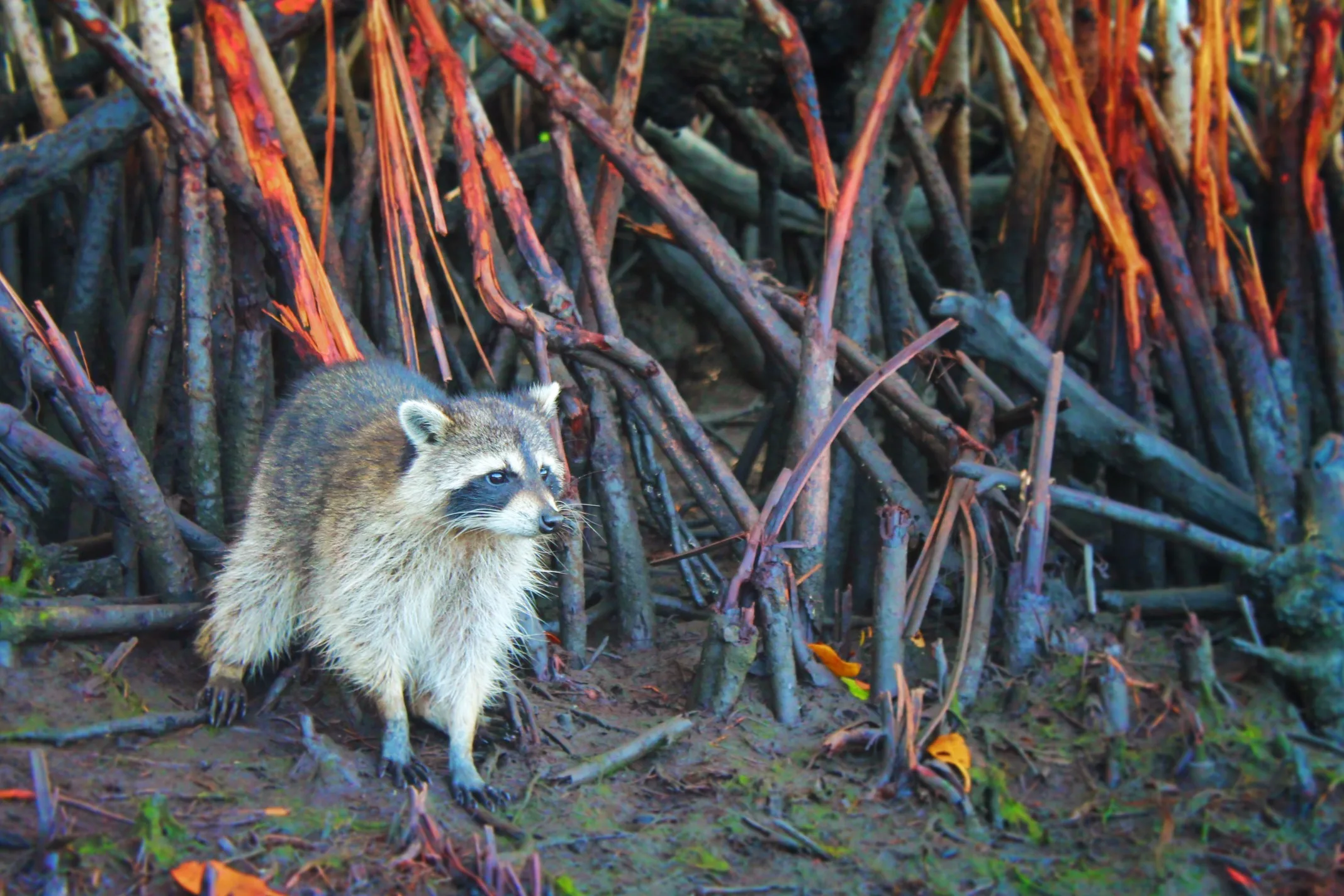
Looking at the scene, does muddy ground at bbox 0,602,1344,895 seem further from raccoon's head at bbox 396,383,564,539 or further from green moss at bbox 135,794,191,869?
raccoon's head at bbox 396,383,564,539

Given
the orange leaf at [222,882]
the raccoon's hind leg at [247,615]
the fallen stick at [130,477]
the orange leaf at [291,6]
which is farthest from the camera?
the orange leaf at [291,6]

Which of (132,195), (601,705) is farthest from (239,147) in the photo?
(601,705)

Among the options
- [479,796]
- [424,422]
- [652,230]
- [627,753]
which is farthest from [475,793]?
[652,230]

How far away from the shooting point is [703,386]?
686 centimetres

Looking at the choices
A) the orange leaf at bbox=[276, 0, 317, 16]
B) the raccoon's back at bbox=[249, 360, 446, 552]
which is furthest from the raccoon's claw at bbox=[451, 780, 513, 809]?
the orange leaf at bbox=[276, 0, 317, 16]

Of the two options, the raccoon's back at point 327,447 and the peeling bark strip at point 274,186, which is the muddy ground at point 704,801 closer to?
the raccoon's back at point 327,447

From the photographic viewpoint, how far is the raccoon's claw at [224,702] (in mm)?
3525

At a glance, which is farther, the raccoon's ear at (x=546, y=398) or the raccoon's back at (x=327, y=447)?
the raccoon's ear at (x=546, y=398)

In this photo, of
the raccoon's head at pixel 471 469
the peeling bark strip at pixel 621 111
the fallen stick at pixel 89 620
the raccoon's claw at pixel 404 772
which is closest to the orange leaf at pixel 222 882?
the raccoon's claw at pixel 404 772

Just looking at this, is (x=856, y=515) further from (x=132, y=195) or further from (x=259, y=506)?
(x=132, y=195)

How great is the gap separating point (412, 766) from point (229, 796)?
0.53 meters

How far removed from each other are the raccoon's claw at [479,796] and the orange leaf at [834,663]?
122 cm

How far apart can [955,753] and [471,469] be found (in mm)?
1668

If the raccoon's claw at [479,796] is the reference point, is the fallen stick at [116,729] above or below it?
above
